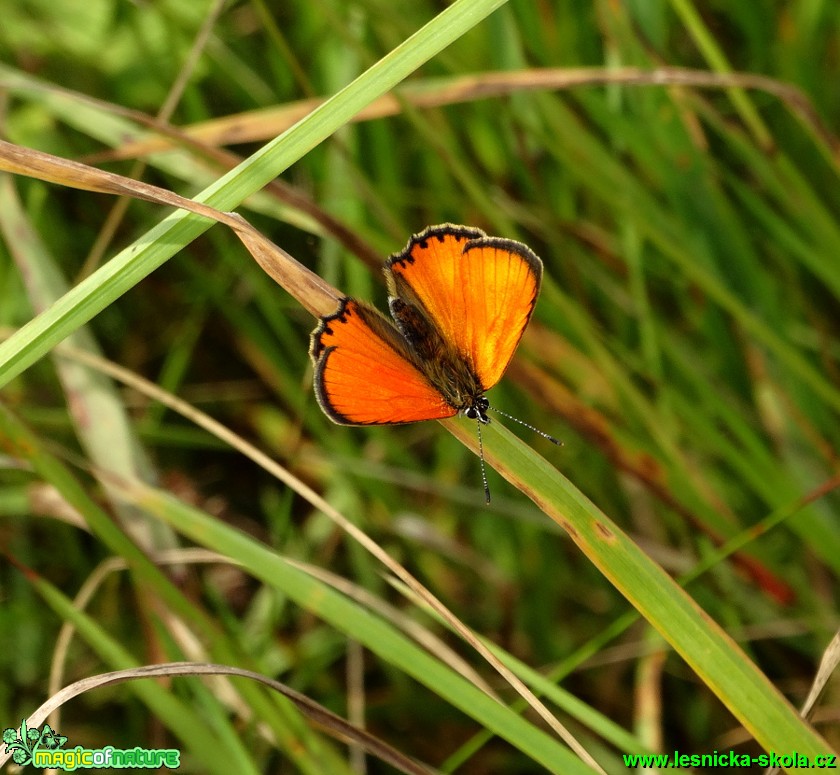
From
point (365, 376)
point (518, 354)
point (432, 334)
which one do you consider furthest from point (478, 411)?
point (518, 354)

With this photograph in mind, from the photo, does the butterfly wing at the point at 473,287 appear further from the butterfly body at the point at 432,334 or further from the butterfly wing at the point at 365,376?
the butterfly wing at the point at 365,376

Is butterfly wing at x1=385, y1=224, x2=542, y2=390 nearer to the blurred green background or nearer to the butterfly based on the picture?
the butterfly

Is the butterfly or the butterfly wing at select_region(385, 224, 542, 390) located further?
the butterfly wing at select_region(385, 224, 542, 390)

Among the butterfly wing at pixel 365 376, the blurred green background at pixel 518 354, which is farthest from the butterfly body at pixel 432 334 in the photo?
the blurred green background at pixel 518 354

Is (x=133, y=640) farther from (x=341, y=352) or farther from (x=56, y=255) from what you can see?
(x=341, y=352)

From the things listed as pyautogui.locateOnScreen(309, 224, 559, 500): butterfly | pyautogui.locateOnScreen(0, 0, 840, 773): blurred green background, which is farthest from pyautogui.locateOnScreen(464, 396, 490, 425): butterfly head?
pyautogui.locateOnScreen(0, 0, 840, 773): blurred green background

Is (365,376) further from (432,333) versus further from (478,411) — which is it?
(432,333)

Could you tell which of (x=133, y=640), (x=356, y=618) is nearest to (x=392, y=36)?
(x=356, y=618)
